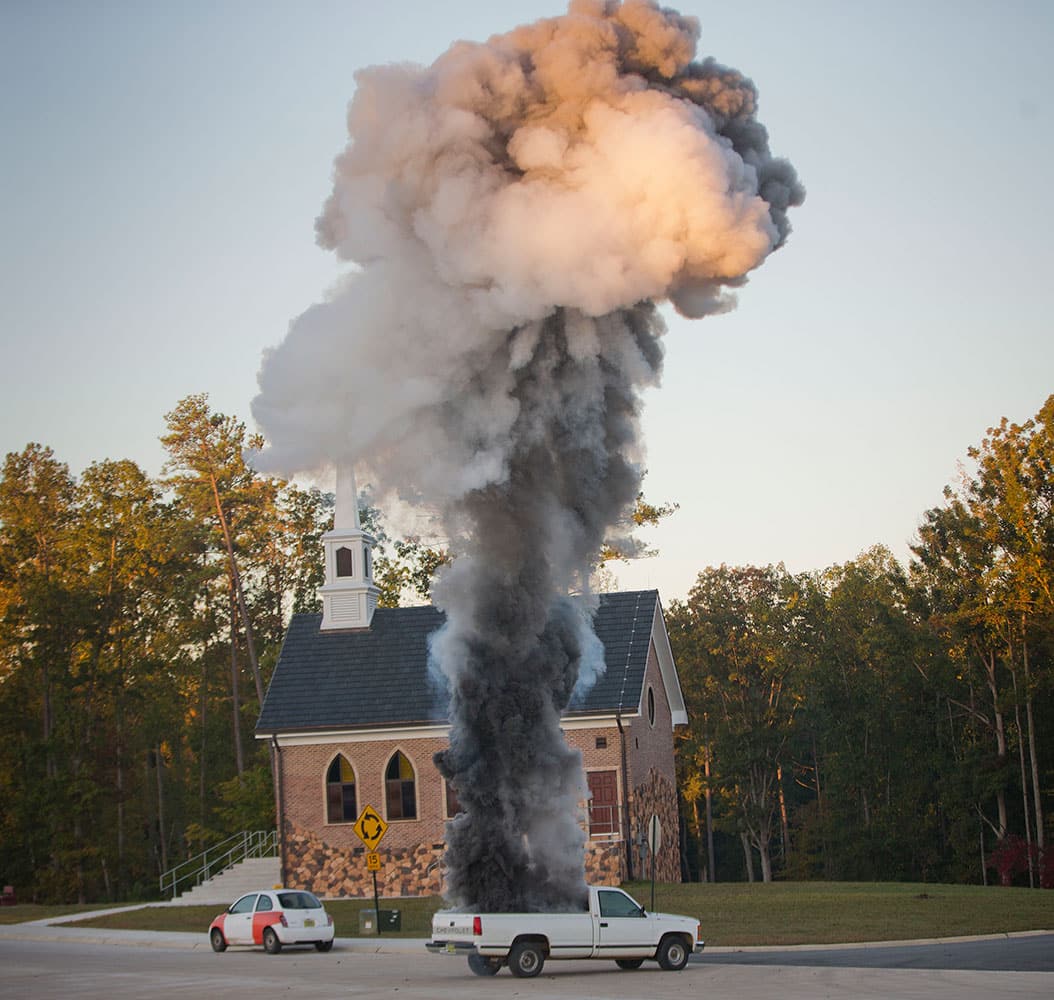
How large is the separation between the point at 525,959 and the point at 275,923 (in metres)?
8.67

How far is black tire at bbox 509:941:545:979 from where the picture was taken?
22.9m

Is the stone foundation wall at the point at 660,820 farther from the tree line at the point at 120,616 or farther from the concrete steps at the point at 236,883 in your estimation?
the tree line at the point at 120,616

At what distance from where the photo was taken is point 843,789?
6266cm

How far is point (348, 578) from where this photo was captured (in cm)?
4775

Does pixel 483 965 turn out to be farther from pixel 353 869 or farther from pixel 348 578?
pixel 348 578

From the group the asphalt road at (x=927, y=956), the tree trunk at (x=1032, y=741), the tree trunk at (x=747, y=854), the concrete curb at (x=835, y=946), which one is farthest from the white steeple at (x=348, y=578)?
the tree trunk at (x=747, y=854)

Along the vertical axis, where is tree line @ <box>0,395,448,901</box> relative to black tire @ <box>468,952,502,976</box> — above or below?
above

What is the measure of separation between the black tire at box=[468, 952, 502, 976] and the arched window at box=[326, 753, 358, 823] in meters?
20.3

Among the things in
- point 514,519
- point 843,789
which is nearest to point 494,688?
point 514,519

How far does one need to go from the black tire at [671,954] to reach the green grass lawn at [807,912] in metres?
4.06

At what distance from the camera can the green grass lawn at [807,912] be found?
95.2ft

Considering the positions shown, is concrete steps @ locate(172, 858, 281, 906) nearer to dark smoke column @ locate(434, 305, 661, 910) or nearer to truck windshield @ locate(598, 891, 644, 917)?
dark smoke column @ locate(434, 305, 661, 910)

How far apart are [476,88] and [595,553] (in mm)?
8535

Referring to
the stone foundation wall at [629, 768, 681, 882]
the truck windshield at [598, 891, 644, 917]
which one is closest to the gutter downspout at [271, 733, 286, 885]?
the stone foundation wall at [629, 768, 681, 882]
